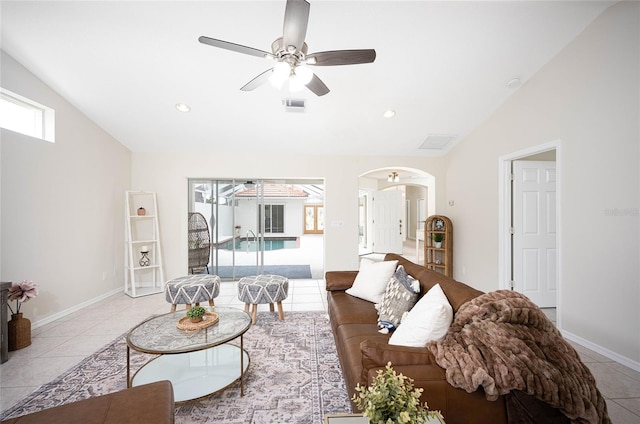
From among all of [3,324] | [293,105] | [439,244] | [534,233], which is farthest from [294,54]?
[439,244]

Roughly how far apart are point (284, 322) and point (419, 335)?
203 cm

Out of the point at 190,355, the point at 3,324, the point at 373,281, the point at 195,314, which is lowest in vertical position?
the point at 190,355

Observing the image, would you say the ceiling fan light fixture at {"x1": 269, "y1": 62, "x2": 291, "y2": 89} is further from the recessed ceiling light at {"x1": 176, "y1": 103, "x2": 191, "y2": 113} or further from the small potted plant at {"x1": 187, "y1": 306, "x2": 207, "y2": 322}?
the recessed ceiling light at {"x1": 176, "y1": 103, "x2": 191, "y2": 113}

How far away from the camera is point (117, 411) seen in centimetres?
118

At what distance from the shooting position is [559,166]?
2.79 meters

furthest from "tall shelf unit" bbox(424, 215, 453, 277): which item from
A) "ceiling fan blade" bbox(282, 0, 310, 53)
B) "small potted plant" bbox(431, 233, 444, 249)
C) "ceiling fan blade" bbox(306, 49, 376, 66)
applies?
"ceiling fan blade" bbox(282, 0, 310, 53)

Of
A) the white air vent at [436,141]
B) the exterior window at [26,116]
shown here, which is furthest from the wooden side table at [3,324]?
the white air vent at [436,141]

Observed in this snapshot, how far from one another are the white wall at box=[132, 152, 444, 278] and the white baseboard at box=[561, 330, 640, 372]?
275 cm

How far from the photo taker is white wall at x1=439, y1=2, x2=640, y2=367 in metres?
2.19

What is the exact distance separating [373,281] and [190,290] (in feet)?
7.08

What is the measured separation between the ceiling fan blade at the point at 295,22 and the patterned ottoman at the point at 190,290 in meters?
2.73

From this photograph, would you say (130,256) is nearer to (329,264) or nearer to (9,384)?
(9,384)

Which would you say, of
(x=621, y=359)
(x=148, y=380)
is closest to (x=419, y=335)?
(x=148, y=380)

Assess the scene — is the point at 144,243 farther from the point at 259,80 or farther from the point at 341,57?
the point at 341,57
